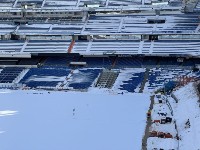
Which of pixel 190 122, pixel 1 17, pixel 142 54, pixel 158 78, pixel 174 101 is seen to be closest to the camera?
pixel 190 122

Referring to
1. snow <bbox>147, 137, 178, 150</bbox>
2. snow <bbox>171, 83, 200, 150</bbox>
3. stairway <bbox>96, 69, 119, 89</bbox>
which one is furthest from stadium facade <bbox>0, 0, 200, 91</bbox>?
snow <bbox>147, 137, 178, 150</bbox>

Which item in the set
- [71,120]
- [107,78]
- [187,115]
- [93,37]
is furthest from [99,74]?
[187,115]

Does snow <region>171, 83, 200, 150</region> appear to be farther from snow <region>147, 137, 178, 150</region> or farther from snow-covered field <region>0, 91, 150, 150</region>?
snow-covered field <region>0, 91, 150, 150</region>

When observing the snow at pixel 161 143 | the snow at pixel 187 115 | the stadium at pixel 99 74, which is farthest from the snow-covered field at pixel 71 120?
the snow at pixel 187 115

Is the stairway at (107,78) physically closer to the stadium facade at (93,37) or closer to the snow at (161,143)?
the stadium facade at (93,37)

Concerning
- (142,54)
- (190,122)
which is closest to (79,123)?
(190,122)

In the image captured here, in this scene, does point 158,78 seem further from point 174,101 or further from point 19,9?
point 19,9
